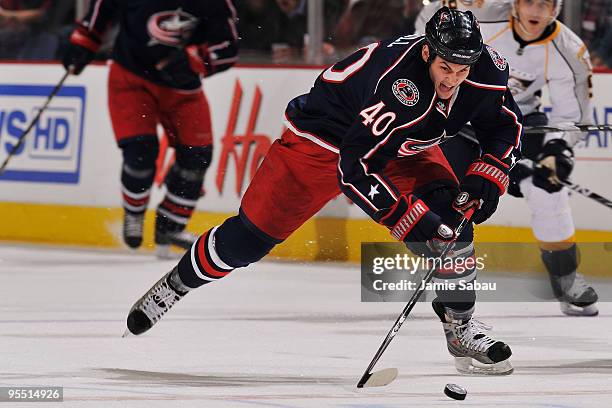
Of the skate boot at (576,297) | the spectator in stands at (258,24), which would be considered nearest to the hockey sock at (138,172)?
the spectator in stands at (258,24)

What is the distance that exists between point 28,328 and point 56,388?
117cm

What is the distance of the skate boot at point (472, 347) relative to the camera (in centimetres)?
425

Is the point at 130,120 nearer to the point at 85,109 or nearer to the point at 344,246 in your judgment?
the point at 85,109

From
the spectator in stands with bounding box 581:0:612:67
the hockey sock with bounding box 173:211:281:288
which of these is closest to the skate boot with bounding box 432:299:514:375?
the hockey sock with bounding box 173:211:281:288

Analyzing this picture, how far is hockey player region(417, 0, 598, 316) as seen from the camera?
597 centimetres

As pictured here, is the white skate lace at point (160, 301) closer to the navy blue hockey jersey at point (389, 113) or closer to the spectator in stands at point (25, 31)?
the navy blue hockey jersey at point (389, 113)

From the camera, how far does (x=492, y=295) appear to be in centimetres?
618

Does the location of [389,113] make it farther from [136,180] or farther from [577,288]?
[136,180]

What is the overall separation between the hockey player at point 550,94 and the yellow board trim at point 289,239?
481 millimetres

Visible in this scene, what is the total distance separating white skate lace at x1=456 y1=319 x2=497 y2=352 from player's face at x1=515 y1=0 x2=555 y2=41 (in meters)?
1.91

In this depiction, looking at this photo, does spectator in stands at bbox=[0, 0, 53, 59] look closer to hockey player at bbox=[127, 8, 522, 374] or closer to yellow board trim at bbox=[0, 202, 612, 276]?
yellow board trim at bbox=[0, 202, 612, 276]

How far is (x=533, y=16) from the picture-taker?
236 inches

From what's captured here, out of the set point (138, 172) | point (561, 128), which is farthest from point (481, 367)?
point (138, 172)

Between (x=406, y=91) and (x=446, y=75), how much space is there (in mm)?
114
